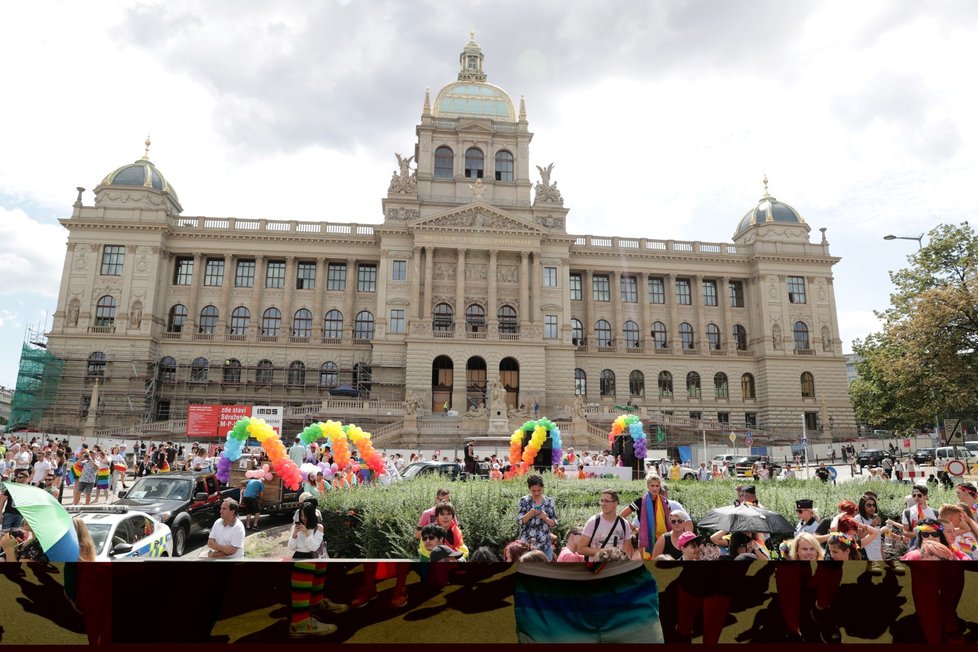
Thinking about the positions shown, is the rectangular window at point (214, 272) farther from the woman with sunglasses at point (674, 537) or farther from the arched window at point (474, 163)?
the woman with sunglasses at point (674, 537)

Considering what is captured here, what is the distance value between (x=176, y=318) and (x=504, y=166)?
105 ft

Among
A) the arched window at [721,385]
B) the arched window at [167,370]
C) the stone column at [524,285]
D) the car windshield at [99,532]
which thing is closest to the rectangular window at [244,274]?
the arched window at [167,370]

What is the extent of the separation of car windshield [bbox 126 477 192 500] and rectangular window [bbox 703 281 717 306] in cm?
5330

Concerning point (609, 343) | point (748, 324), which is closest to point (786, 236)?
point (748, 324)

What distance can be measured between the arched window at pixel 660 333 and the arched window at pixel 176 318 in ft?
136

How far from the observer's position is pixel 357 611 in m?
4.64

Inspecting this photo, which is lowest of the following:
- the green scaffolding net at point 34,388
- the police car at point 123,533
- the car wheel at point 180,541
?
the car wheel at point 180,541

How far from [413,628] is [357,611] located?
44 cm

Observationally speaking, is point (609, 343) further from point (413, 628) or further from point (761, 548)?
point (413, 628)

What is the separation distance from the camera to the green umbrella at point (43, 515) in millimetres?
5746

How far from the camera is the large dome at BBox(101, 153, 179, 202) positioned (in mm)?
52812

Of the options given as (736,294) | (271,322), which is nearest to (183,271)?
(271,322)

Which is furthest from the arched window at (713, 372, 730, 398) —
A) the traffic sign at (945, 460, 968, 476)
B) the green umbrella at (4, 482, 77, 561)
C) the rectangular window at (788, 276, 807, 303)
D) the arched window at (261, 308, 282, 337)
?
the green umbrella at (4, 482, 77, 561)

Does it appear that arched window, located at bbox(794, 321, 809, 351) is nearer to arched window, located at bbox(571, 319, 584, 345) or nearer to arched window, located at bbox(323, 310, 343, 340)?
arched window, located at bbox(571, 319, 584, 345)
